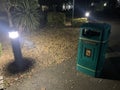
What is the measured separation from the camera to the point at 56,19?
10.8 metres

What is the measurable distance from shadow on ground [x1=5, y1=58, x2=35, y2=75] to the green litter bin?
181 cm

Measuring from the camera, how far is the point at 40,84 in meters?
3.88

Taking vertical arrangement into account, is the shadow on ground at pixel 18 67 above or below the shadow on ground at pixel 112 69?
above

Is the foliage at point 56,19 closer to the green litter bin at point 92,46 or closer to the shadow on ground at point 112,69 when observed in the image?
the shadow on ground at point 112,69

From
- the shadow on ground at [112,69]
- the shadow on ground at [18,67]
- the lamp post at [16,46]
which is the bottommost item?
the shadow on ground at [112,69]

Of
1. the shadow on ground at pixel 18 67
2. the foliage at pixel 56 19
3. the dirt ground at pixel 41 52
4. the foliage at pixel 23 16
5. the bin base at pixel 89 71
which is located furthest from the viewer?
the foliage at pixel 56 19

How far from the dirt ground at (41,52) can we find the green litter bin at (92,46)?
1.22 m

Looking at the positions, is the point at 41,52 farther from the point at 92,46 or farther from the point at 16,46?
the point at 92,46

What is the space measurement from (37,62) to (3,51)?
2075 mm

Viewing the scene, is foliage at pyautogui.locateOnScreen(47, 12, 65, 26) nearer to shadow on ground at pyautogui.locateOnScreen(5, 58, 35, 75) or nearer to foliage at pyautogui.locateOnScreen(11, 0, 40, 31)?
foliage at pyautogui.locateOnScreen(11, 0, 40, 31)

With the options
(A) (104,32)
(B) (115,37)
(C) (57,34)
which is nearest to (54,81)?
(A) (104,32)

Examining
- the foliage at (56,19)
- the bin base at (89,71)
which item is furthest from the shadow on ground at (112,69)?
the foliage at (56,19)

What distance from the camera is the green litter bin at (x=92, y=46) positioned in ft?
12.1

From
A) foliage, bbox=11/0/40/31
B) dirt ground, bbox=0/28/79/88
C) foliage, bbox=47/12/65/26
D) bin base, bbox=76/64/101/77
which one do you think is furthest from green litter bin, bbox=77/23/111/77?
foliage, bbox=47/12/65/26
